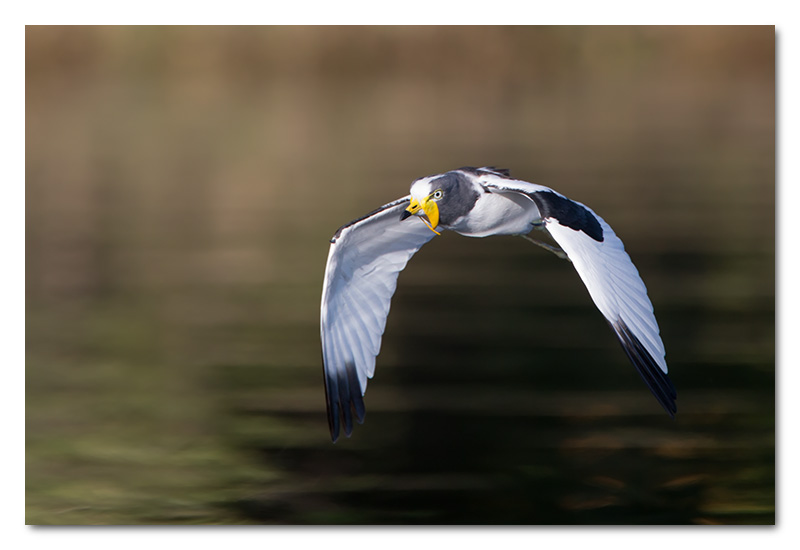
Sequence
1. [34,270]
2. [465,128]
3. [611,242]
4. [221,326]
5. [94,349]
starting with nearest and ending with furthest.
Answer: [611,242] → [34,270] → [94,349] → [221,326] → [465,128]

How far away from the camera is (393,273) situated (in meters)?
2.78

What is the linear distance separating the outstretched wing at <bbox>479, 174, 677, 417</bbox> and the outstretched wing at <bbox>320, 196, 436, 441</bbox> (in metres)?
0.45

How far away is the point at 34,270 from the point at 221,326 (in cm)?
64

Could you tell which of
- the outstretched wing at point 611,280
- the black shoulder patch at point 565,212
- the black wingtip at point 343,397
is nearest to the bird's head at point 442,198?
the outstretched wing at point 611,280

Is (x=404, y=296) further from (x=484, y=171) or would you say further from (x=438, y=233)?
(x=484, y=171)

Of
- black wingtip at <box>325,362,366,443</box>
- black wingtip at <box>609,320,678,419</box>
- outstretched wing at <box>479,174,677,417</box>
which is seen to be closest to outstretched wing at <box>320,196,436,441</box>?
black wingtip at <box>325,362,366,443</box>

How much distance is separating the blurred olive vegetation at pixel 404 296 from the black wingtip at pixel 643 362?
Answer: 1.80 ft

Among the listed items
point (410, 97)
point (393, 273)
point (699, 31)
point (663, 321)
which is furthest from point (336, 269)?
point (699, 31)

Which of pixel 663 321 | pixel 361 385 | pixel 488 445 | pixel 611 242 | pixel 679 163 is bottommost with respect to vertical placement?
pixel 488 445

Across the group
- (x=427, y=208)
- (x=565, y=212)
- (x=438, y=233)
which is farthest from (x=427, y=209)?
(x=565, y=212)

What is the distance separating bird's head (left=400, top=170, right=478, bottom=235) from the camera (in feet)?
8.10

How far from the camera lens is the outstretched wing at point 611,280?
2.19m

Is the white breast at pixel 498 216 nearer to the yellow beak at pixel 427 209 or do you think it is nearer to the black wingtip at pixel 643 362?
the yellow beak at pixel 427 209

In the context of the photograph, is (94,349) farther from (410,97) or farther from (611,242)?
(611,242)
